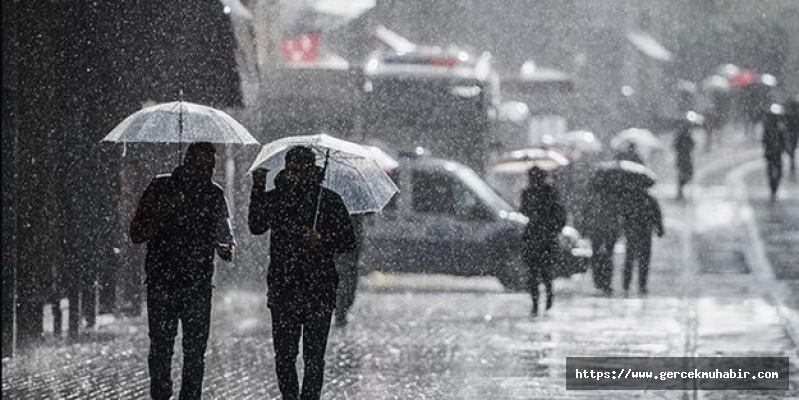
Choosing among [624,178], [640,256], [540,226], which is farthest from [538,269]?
[640,256]

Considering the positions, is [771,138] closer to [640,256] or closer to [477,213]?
[477,213]

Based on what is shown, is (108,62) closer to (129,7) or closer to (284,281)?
(129,7)

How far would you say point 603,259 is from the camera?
72.5ft

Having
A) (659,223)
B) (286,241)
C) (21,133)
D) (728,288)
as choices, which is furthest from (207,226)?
(728,288)

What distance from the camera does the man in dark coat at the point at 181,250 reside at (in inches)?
437

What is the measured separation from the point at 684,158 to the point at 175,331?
25.0 m

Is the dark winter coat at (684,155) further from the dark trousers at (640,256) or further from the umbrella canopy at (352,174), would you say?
the umbrella canopy at (352,174)

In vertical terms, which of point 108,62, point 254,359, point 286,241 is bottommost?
point 254,359

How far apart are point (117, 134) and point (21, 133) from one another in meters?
5.26

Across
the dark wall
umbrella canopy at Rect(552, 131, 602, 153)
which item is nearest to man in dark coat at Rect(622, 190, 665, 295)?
the dark wall

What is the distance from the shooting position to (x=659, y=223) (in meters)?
20.8

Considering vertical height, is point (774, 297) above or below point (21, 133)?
below

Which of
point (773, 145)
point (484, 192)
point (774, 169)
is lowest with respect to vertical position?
point (484, 192)

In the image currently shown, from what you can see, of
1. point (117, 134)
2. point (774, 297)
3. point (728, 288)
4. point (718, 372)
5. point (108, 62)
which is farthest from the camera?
point (728, 288)
